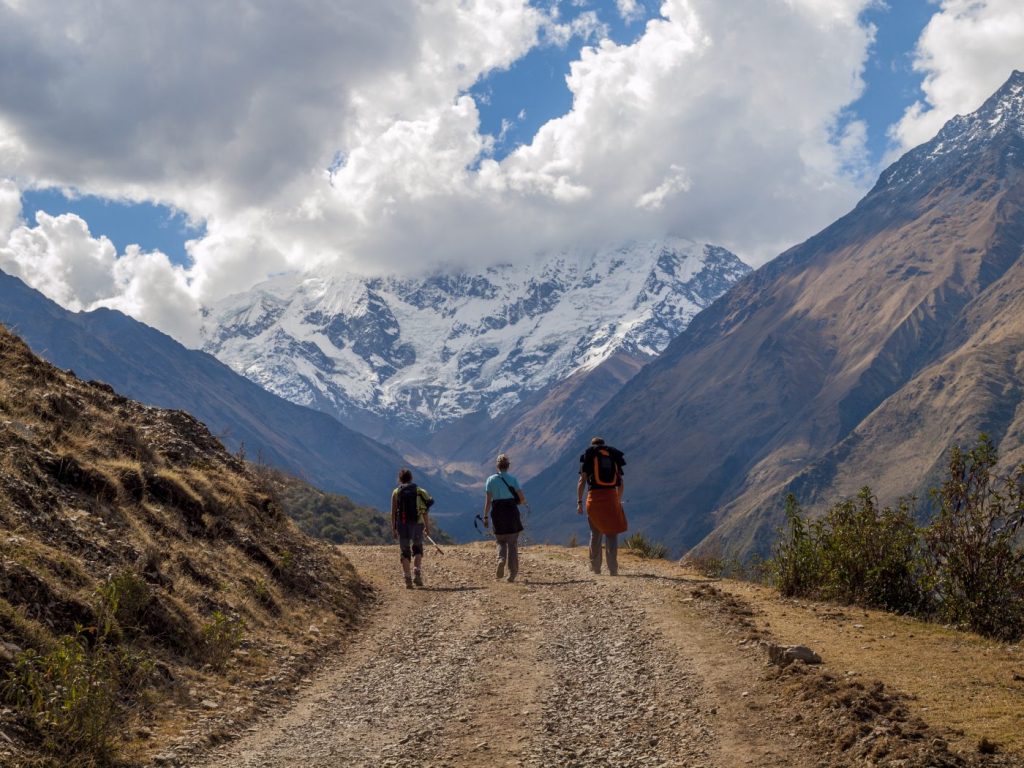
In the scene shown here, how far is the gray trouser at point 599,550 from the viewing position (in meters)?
21.4

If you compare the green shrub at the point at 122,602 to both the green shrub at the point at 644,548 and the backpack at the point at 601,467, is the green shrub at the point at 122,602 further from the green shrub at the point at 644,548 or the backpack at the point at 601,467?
the green shrub at the point at 644,548

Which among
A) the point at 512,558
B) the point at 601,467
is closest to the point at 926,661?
the point at 601,467

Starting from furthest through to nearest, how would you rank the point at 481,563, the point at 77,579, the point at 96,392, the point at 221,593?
1. the point at 481,563
2. the point at 96,392
3. the point at 221,593
4. the point at 77,579

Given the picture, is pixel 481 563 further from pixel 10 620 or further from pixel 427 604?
pixel 10 620

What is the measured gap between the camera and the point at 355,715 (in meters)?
10.9

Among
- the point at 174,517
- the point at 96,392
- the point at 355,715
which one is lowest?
the point at 355,715

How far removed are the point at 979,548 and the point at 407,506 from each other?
1257 cm

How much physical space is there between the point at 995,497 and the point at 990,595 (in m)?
1.33

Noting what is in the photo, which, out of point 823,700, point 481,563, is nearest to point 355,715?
point 823,700

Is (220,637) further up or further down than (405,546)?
further down

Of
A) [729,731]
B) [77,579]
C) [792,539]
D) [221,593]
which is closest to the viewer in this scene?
[729,731]

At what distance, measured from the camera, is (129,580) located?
12.5m

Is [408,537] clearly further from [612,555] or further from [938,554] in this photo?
[938,554]

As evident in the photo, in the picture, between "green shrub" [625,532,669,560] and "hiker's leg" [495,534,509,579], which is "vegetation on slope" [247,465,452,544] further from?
"hiker's leg" [495,534,509,579]
